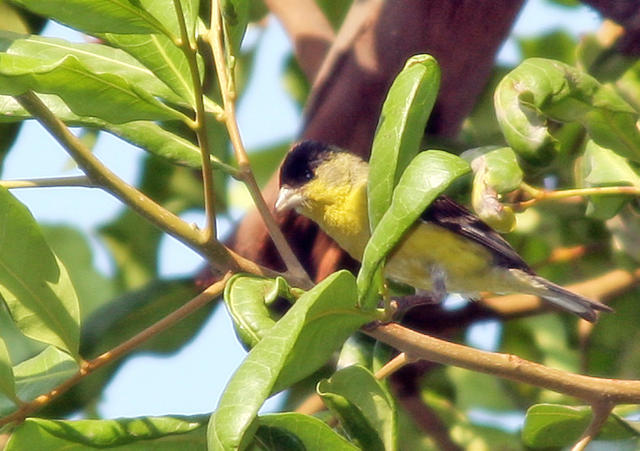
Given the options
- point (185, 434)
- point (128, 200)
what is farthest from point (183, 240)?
point (185, 434)

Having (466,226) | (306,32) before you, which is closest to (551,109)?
(466,226)

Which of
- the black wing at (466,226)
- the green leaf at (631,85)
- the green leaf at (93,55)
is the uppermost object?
the green leaf at (93,55)

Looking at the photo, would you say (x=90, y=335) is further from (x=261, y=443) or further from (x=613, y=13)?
(x=613, y=13)

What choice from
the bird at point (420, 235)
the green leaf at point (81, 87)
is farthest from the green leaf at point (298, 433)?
the bird at point (420, 235)

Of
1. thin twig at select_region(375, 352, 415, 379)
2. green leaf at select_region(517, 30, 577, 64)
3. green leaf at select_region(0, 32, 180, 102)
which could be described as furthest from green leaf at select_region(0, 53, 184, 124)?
green leaf at select_region(517, 30, 577, 64)

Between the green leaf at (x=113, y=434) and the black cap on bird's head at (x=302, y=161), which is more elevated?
the green leaf at (x=113, y=434)

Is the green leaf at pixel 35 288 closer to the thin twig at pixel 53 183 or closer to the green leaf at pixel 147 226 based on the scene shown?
the thin twig at pixel 53 183
